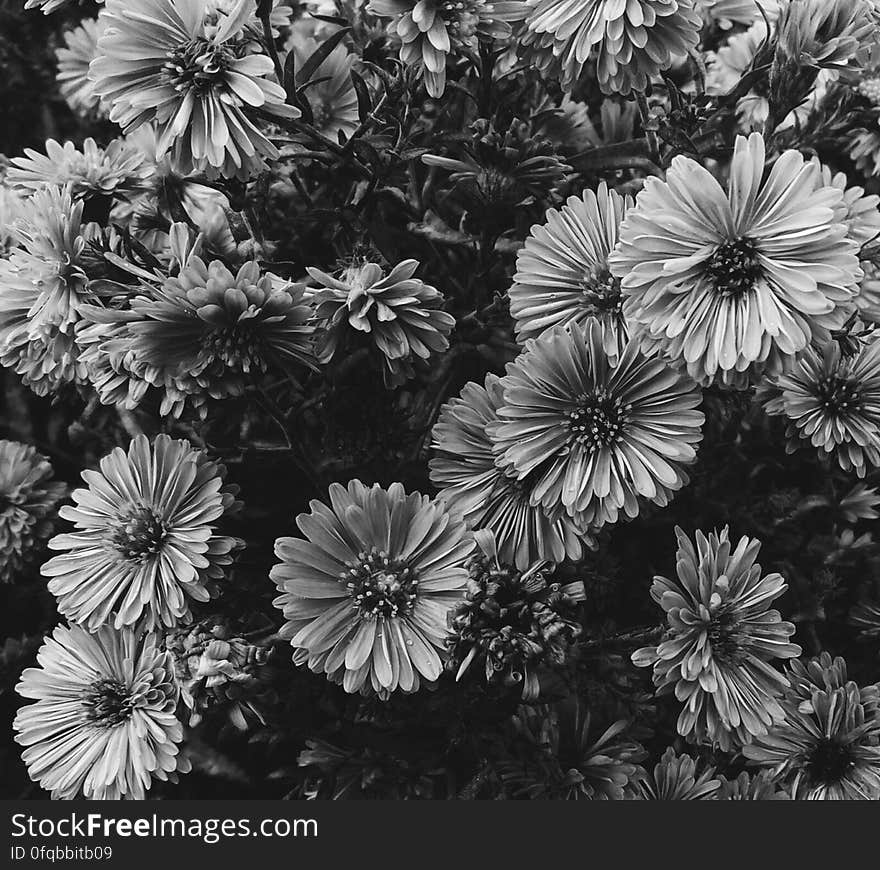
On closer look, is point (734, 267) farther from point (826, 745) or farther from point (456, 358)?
point (826, 745)

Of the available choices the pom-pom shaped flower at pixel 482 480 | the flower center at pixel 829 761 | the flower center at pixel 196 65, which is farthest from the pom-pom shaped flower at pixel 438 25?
the flower center at pixel 829 761

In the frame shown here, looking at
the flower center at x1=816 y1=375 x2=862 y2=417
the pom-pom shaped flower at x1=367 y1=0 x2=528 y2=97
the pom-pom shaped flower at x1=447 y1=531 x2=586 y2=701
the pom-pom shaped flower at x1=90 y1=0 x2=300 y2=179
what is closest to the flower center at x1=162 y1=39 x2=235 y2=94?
the pom-pom shaped flower at x1=90 y1=0 x2=300 y2=179

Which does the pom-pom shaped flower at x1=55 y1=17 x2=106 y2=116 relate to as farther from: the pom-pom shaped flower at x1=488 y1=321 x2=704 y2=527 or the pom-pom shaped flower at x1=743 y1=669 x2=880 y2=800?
the pom-pom shaped flower at x1=743 y1=669 x2=880 y2=800

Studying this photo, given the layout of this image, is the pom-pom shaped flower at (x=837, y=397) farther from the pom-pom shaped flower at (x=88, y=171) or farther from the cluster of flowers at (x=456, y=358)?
the pom-pom shaped flower at (x=88, y=171)

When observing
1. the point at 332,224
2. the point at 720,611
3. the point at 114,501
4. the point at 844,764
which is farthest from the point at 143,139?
the point at 844,764

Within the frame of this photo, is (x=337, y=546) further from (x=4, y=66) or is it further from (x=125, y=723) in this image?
(x=4, y=66)
